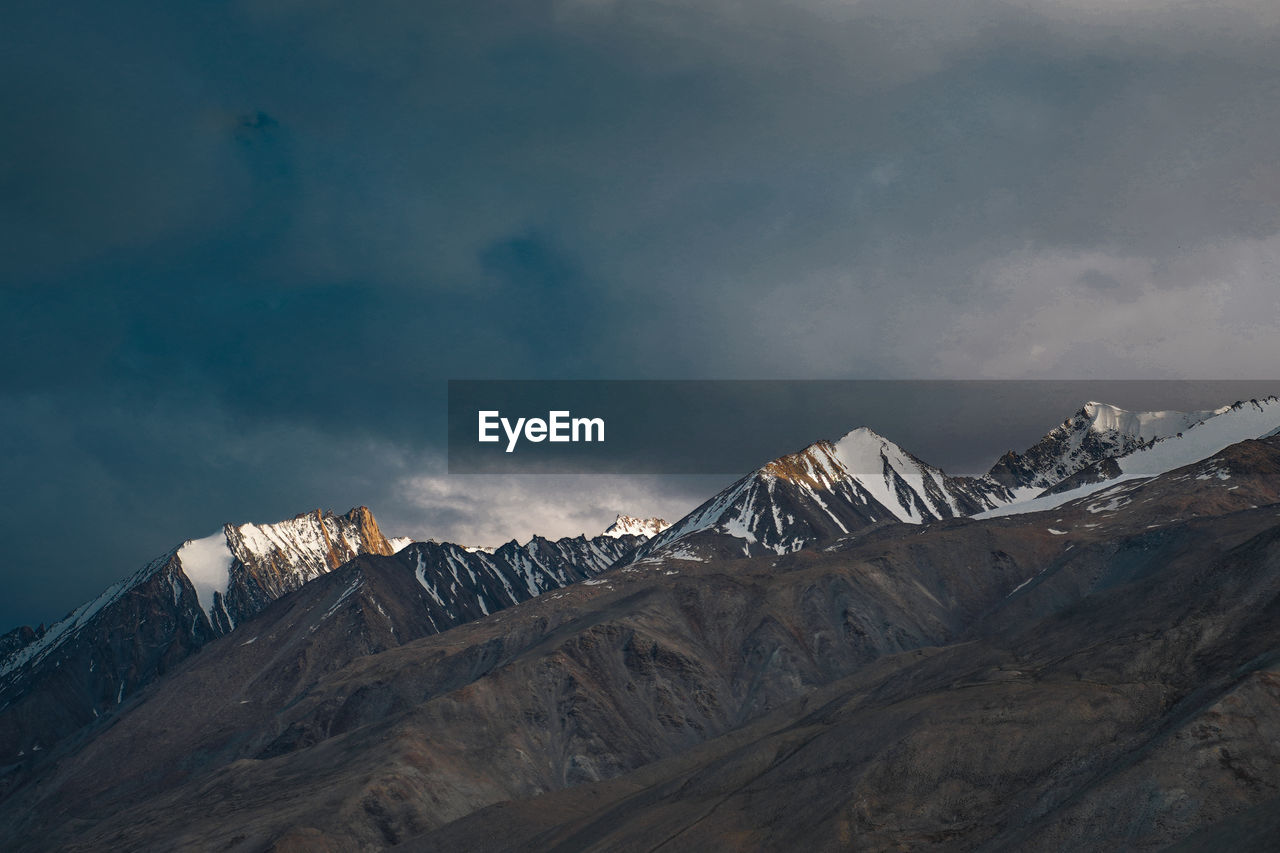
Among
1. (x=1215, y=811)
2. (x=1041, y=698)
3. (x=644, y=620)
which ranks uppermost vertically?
(x=644, y=620)

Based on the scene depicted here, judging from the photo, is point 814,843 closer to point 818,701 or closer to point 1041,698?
point 1041,698

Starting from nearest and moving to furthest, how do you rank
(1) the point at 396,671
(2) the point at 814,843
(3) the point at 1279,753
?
(3) the point at 1279,753 < (2) the point at 814,843 < (1) the point at 396,671

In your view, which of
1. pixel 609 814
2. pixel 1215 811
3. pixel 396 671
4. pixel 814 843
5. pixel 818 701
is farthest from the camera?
pixel 396 671

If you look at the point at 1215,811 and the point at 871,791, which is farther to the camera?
the point at 871,791

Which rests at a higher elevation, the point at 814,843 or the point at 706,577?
the point at 706,577

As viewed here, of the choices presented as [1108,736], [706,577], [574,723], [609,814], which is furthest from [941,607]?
[1108,736]

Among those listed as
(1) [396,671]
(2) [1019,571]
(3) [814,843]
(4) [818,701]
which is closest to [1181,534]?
(2) [1019,571]

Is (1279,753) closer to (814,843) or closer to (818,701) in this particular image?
(814,843)
